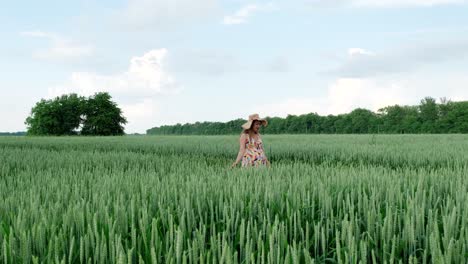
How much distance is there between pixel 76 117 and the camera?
58156mm

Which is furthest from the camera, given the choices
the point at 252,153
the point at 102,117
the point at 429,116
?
the point at 429,116

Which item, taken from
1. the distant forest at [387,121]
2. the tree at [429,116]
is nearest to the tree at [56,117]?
the distant forest at [387,121]

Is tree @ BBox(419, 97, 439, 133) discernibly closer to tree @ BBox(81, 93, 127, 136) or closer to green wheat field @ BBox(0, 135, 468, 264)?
tree @ BBox(81, 93, 127, 136)

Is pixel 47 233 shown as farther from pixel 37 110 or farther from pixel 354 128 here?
pixel 354 128

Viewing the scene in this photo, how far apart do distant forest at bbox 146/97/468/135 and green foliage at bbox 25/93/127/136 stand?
35411mm

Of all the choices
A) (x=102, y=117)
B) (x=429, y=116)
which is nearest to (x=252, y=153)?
(x=102, y=117)

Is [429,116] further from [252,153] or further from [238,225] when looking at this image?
[238,225]

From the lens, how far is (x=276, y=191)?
3.09m

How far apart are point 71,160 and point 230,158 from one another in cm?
462

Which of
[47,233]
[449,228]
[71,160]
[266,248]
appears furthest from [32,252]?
[71,160]

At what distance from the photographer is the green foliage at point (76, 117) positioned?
5594 cm

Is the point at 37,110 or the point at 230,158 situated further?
the point at 37,110

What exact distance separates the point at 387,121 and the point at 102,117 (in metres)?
44.7

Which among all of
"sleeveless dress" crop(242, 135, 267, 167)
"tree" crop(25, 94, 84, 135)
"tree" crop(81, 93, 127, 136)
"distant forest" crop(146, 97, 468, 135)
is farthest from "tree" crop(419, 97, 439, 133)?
"sleeveless dress" crop(242, 135, 267, 167)
